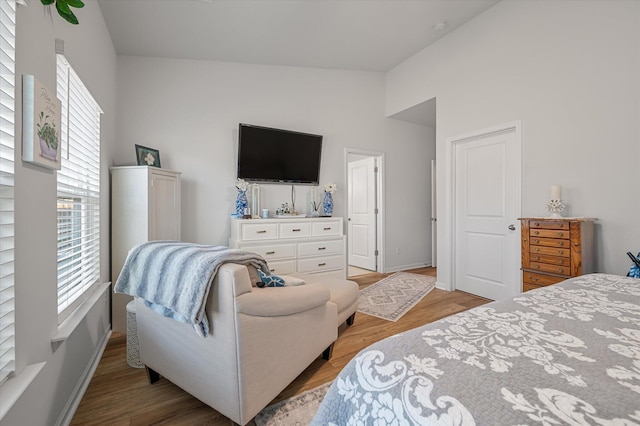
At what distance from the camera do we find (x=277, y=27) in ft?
10.6

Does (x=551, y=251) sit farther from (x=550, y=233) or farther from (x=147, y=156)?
(x=147, y=156)

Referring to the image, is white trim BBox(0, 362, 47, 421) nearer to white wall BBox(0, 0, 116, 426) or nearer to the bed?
white wall BBox(0, 0, 116, 426)

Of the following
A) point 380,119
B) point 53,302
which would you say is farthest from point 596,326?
point 380,119

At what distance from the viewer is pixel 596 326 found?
0.88 meters

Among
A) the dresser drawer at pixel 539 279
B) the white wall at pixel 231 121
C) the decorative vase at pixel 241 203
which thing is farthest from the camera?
the decorative vase at pixel 241 203

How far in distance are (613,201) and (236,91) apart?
4.11m

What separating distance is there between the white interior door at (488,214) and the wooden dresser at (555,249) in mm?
536

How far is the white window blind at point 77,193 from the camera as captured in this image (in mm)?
1743

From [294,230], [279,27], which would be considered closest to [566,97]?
[279,27]

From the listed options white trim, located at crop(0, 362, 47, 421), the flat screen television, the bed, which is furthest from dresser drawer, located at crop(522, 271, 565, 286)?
white trim, located at crop(0, 362, 47, 421)

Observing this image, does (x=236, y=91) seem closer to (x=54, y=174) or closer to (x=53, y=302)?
(x=54, y=174)

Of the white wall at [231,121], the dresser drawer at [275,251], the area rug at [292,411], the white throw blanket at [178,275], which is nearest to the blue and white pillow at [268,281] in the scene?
the white throw blanket at [178,275]

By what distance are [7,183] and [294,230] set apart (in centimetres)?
283

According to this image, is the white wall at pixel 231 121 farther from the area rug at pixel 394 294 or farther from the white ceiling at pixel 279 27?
the area rug at pixel 394 294
